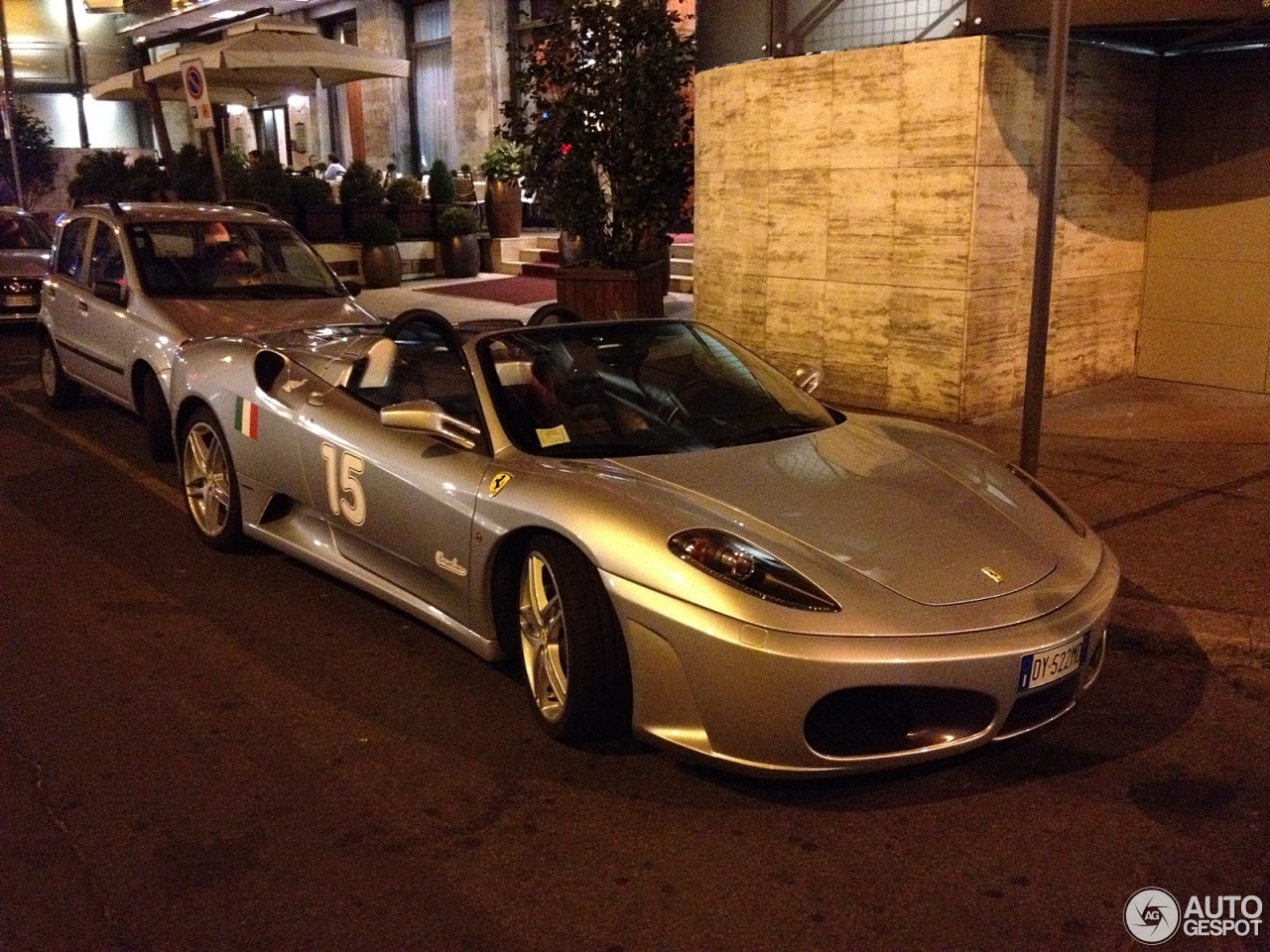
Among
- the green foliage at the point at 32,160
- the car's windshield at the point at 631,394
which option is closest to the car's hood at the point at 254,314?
the car's windshield at the point at 631,394

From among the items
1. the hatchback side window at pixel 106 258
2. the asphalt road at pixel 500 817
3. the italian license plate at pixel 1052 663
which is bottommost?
the asphalt road at pixel 500 817

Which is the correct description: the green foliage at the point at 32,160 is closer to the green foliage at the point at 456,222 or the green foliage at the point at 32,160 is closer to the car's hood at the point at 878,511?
the green foliage at the point at 456,222

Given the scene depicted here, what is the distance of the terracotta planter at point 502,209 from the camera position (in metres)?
19.2

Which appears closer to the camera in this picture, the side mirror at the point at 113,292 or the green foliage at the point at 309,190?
the side mirror at the point at 113,292

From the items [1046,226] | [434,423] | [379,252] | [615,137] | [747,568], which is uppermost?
[615,137]

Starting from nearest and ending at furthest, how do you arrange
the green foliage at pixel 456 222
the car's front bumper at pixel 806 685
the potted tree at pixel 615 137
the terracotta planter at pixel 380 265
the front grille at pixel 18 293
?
the car's front bumper at pixel 806 685
the potted tree at pixel 615 137
the front grille at pixel 18 293
the terracotta planter at pixel 380 265
the green foliage at pixel 456 222

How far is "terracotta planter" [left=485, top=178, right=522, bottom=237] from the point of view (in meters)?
19.2

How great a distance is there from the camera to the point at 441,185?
61.8 ft

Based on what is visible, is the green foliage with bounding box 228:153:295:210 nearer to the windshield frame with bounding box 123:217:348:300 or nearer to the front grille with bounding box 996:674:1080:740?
the windshield frame with bounding box 123:217:348:300

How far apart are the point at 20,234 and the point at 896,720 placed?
15558 millimetres

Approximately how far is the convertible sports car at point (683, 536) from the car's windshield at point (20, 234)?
38.9 ft

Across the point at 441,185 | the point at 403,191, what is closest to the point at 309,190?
the point at 403,191

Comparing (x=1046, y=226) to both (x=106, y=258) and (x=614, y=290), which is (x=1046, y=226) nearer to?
(x=614, y=290)

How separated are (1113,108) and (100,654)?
Result: 821 centimetres
